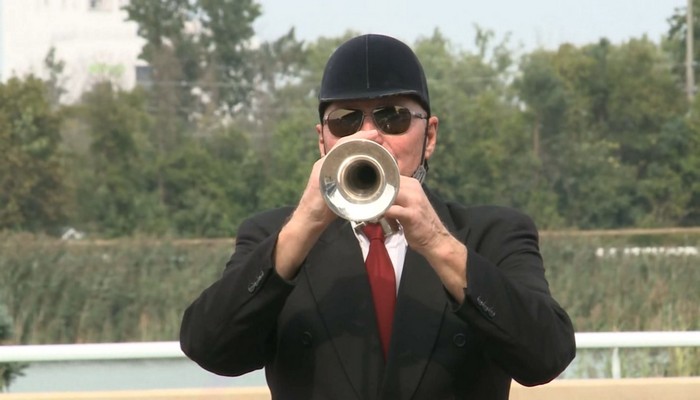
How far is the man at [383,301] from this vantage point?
271 centimetres

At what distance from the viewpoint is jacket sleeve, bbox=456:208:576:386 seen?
2703mm

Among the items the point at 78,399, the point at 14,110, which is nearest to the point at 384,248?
the point at 78,399

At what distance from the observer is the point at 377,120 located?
9.40 ft

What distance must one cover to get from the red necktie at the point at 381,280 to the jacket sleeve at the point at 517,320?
0.17m

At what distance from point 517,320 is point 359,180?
0.39m

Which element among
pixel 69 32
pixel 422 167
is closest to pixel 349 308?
pixel 422 167

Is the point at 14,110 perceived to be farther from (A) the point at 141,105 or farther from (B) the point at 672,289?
(B) the point at 672,289

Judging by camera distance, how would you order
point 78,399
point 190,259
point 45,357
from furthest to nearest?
point 190,259, point 78,399, point 45,357

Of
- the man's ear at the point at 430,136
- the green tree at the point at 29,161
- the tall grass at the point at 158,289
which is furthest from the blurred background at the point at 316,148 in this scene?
the man's ear at the point at 430,136

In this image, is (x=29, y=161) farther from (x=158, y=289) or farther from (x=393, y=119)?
(x=393, y=119)

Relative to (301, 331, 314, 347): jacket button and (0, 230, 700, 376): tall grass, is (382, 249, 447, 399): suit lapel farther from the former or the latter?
(0, 230, 700, 376): tall grass

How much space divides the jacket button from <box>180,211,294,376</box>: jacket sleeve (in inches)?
2.6

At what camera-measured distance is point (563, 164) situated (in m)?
37.4

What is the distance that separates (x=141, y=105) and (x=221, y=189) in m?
4.21
